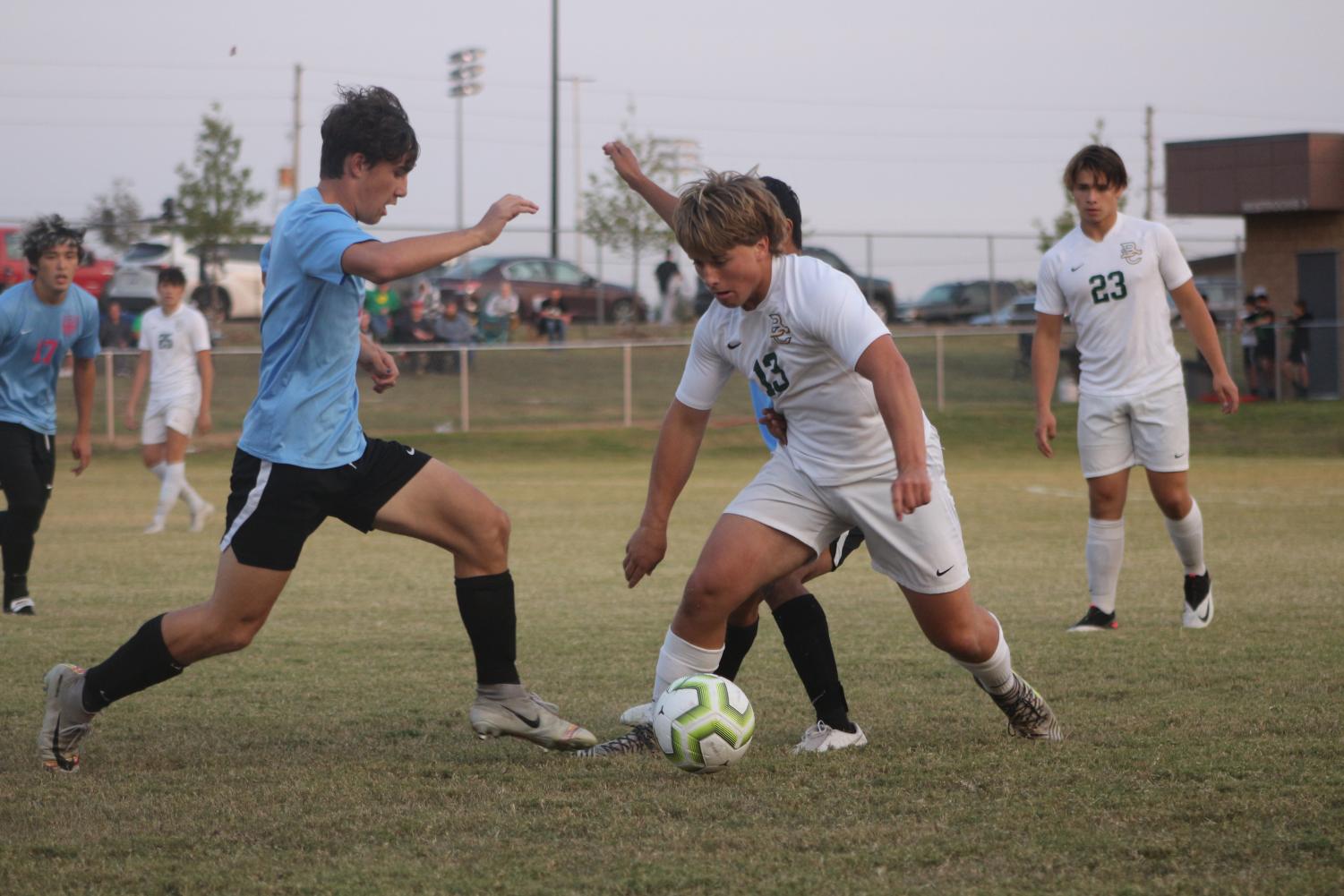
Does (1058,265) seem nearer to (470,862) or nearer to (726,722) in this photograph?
(726,722)

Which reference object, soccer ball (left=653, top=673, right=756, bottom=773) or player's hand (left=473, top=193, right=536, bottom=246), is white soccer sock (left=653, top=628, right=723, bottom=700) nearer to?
soccer ball (left=653, top=673, right=756, bottom=773)

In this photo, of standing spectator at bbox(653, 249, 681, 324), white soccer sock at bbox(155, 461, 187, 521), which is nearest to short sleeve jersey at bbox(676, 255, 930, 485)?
white soccer sock at bbox(155, 461, 187, 521)

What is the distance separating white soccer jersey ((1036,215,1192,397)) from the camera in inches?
274

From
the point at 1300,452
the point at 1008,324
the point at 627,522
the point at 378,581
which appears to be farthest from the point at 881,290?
the point at 378,581

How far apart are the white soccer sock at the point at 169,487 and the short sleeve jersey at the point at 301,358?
324 inches

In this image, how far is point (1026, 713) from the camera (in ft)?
15.1

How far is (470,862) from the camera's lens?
3.46 m

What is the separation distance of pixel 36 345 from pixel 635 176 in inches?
A: 168

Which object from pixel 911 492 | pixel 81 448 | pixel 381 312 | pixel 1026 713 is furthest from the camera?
pixel 381 312

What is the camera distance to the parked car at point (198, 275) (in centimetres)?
2706

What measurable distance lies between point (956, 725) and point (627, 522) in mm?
8088

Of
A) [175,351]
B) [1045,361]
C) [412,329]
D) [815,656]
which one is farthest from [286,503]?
[412,329]

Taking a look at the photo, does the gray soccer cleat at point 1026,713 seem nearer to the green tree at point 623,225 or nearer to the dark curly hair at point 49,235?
the dark curly hair at point 49,235

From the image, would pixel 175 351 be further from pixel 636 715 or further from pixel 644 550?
pixel 644 550
